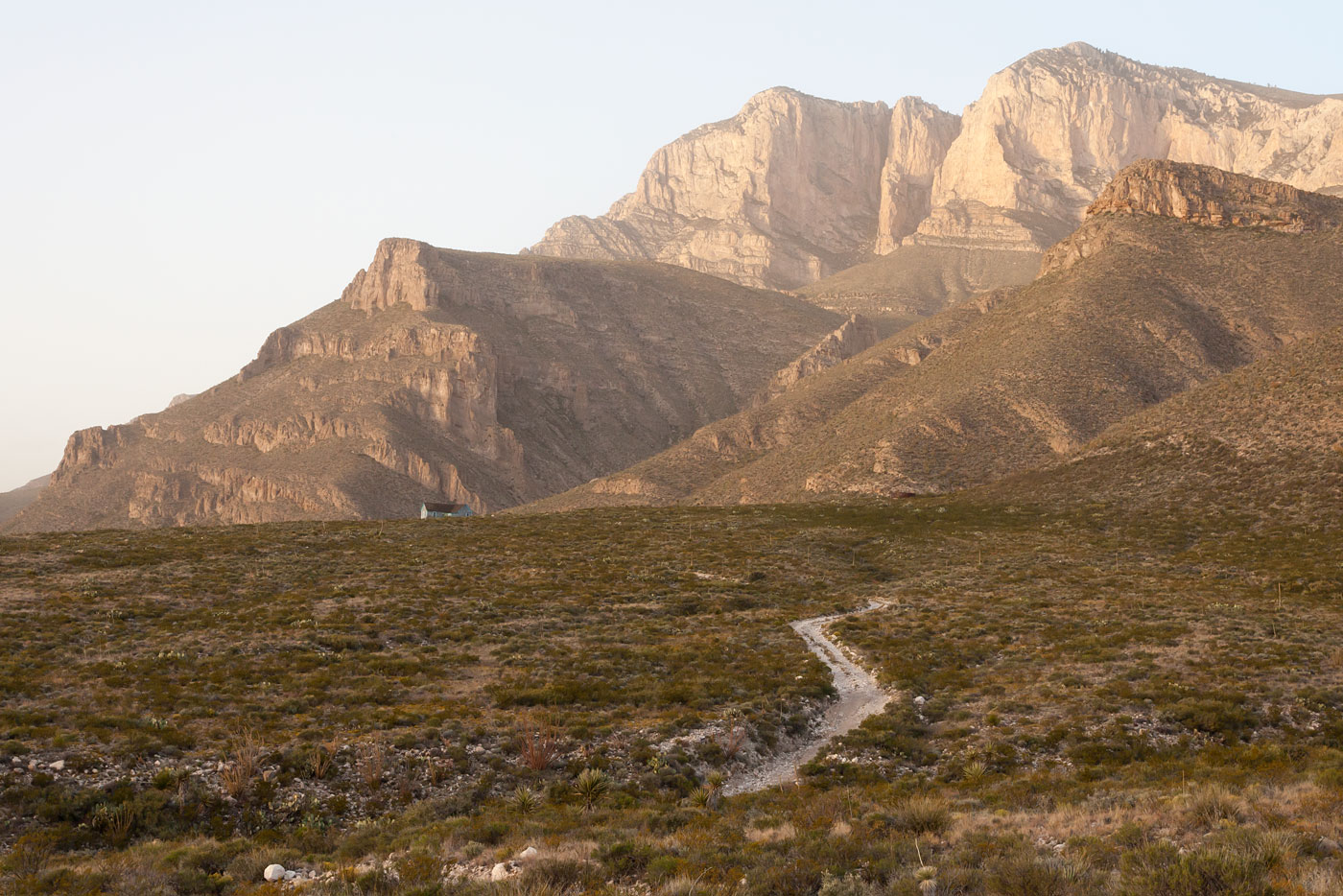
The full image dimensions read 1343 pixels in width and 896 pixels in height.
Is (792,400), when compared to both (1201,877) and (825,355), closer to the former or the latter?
(825,355)

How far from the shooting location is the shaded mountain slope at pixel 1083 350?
86562mm

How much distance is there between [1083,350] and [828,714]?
78559 millimetres

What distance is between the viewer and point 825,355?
169m

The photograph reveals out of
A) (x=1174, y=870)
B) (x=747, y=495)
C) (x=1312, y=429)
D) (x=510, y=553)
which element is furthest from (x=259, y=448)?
Answer: (x=1174, y=870)

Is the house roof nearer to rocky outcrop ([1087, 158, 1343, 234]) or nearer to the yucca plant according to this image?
rocky outcrop ([1087, 158, 1343, 234])

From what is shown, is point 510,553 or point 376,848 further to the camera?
point 510,553

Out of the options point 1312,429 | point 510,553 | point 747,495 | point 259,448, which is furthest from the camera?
point 259,448

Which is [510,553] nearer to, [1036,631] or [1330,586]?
[1036,631]

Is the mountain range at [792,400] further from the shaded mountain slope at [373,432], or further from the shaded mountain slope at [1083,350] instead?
the shaded mountain slope at [373,432]

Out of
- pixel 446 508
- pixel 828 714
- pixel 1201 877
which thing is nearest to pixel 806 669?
pixel 828 714

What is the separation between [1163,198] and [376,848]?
401 feet

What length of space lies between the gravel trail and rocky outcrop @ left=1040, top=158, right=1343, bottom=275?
309ft

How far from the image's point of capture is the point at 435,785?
19.6 metres

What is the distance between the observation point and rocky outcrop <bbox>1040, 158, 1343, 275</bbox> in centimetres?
10531
